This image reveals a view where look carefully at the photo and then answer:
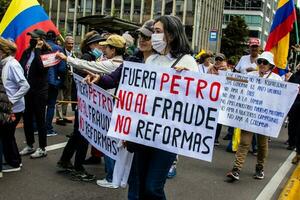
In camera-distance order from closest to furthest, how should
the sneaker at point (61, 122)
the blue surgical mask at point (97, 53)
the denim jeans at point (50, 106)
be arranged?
the blue surgical mask at point (97, 53), the denim jeans at point (50, 106), the sneaker at point (61, 122)

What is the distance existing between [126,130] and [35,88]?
10.7 feet

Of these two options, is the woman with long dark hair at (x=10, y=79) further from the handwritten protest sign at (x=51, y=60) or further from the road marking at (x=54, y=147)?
the road marking at (x=54, y=147)

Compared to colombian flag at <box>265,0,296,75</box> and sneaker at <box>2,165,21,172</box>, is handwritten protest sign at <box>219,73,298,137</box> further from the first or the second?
sneaker at <box>2,165,21,172</box>

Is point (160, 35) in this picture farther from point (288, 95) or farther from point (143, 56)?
point (288, 95)

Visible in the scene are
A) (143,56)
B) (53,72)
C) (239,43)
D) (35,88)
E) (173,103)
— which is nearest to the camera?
(173,103)

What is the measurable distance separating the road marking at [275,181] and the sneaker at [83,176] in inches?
80.4

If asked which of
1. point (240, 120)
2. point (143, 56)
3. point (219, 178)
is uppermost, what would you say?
point (143, 56)

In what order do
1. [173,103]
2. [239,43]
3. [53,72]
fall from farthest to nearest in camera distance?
[239,43] → [53,72] → [173,103]

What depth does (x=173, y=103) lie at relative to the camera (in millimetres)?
3801

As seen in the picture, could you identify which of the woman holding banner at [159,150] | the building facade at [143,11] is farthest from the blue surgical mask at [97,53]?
the building facade at [143,11]

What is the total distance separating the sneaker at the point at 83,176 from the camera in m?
5.95

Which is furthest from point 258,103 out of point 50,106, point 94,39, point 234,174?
point 50,106

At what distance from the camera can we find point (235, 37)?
83375mm

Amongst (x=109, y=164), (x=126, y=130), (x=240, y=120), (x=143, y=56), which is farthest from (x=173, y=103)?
(x=240, y=120)
